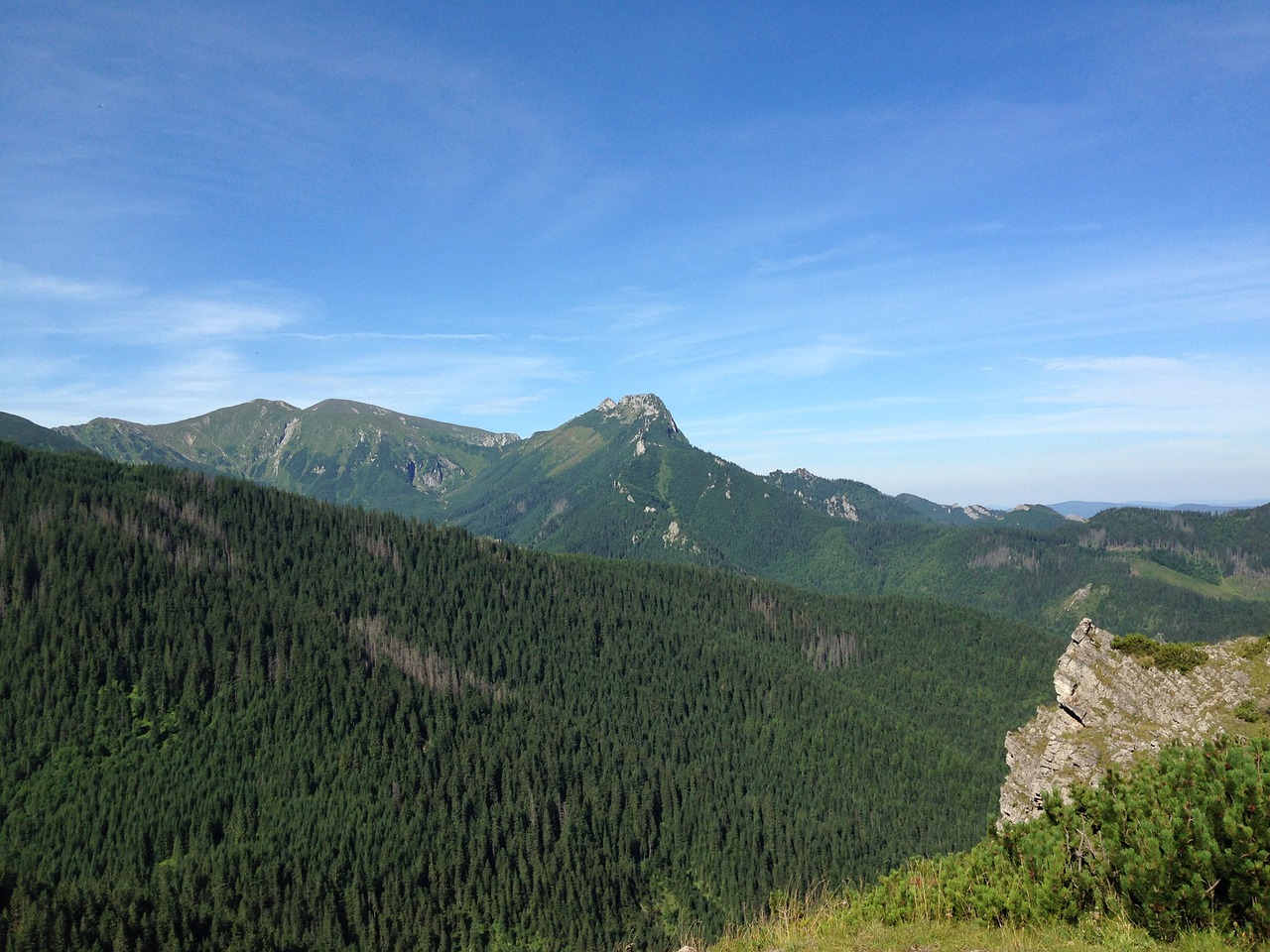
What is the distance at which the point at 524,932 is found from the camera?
177 m

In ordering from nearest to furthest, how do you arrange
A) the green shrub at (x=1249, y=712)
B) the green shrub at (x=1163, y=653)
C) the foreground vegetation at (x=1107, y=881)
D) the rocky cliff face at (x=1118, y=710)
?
the foreground vegetation at (x=1107, y=881) → the green shrub at (x=1249, y=712) → the rocky cliff face at (x=1118, y=710) → the green shrub at (x=1163, y=653)

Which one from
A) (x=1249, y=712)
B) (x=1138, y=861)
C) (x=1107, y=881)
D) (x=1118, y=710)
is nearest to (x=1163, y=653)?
(x=1118, y=710)

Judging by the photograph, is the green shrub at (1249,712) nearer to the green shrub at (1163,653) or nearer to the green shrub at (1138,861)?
the green shrub at (1163,653)

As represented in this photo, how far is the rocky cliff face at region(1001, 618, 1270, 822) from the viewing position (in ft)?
173

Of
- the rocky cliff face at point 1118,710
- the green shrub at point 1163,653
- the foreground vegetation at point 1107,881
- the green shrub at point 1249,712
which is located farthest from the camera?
the green shrub at point 1163,653

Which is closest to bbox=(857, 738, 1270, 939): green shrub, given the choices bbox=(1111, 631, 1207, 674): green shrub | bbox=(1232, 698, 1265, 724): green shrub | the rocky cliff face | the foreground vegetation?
the foreground vegetation

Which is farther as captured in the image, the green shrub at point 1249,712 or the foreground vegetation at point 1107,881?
the green shrub at point 1249,712

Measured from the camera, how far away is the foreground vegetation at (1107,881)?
65.3 feet

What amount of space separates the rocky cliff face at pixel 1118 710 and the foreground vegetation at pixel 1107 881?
93.0 feet

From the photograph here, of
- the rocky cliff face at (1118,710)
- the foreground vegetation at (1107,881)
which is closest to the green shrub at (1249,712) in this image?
the rocky cliff face at (1118,710)

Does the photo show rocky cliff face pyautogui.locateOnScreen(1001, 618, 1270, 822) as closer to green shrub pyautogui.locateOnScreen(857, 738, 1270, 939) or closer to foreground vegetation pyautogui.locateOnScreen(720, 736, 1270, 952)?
green shrub pyautogui.locateOnScreen(857, 738, 1270, 939)

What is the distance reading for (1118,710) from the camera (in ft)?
198

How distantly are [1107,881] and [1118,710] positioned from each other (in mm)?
45601

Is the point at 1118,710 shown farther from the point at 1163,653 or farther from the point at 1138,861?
the point at 1138,861
